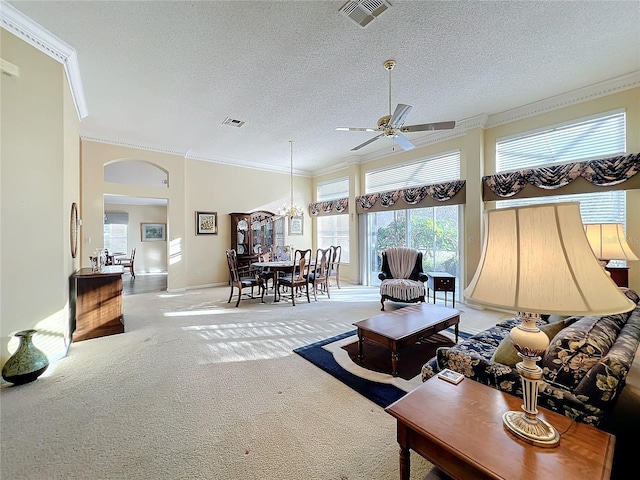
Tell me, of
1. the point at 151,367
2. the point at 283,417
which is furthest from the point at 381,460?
the point at 151,367

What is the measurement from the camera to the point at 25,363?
2434mm

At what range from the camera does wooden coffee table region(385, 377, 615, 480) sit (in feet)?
2.96

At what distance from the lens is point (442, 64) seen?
3275 millimetres

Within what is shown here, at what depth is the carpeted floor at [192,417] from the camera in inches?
62.8

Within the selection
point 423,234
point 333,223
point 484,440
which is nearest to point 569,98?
point 423,234

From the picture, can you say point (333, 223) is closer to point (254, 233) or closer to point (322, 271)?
point (254, 233)

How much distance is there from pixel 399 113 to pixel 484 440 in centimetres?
294

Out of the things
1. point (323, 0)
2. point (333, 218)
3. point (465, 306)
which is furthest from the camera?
point (333, 218)

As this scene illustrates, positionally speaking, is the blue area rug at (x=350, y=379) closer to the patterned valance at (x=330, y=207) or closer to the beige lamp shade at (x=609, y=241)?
the beige lamp shade at (x=609, y=241)

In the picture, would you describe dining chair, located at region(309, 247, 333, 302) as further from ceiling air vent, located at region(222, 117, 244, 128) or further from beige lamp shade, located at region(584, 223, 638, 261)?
beige lamp shade, located at region(584, 223, 638, 261)

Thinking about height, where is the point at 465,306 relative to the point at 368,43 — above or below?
below

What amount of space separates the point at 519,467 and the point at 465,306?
14.9 ft

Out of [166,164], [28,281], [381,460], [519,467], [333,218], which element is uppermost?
[166,164]

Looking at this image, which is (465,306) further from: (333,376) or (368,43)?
(368,43)
